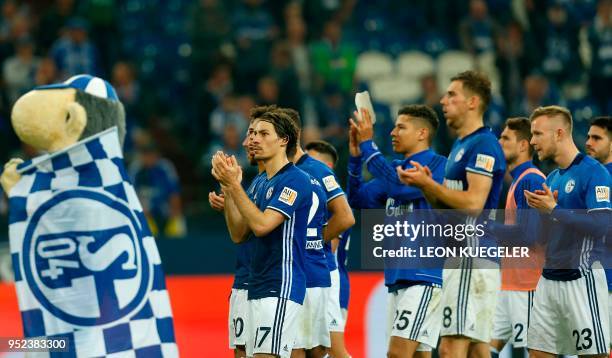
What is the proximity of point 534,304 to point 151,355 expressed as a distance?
2739 millimetres

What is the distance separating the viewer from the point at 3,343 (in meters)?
7.38

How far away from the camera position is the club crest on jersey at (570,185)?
7.08 metres

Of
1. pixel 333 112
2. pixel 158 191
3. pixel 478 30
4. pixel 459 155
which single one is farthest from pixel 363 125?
pixel 478 30

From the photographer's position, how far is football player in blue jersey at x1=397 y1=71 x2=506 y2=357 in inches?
297

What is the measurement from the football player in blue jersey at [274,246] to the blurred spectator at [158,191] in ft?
22.9

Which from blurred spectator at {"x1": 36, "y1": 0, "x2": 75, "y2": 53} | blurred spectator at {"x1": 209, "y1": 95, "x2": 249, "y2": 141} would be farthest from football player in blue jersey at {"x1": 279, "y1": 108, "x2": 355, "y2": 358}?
blurred spectator at {"x1": 36, "y1": 0, "x2": 75, "y2": 53}

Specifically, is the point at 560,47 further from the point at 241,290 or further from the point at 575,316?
the point at 241,290

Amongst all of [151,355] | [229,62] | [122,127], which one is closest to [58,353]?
[151,355]

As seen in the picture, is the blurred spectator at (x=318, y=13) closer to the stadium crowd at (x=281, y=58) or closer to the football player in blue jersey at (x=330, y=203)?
the stadium crowd at (x=281, y=58)

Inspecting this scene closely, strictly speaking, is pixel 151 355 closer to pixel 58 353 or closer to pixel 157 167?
pixel 58 353

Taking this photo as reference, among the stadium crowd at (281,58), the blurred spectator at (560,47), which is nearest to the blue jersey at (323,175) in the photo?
the stadium crowd at (281,58)

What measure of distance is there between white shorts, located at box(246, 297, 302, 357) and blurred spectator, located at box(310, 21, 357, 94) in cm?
860

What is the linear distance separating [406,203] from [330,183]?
0.72m

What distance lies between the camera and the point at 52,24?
15.4 metres
